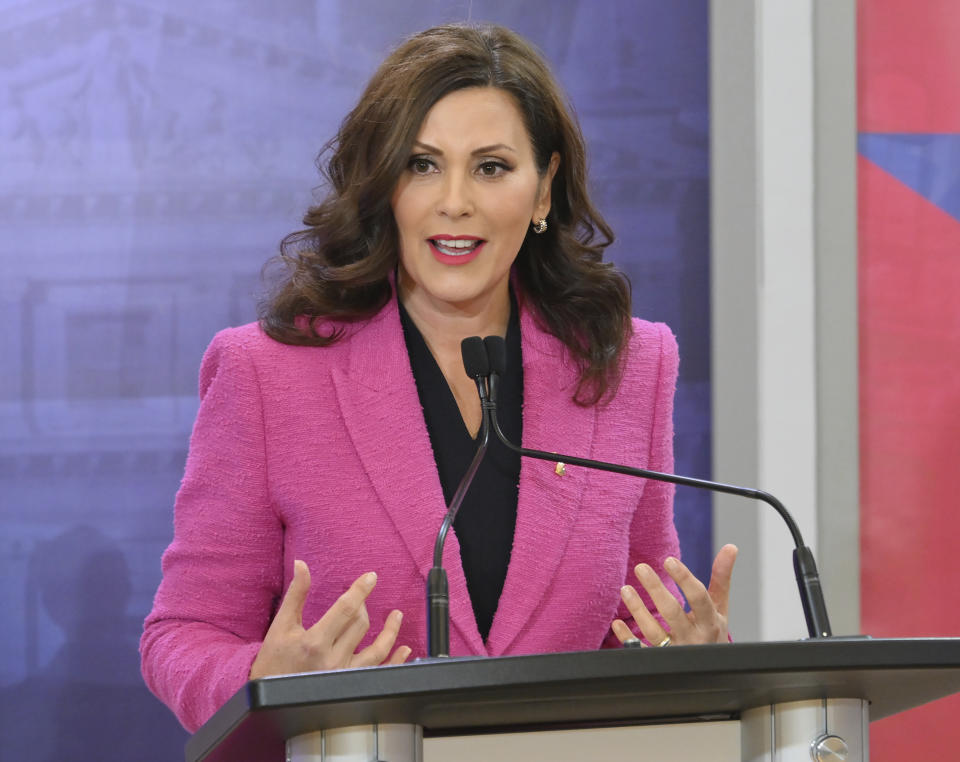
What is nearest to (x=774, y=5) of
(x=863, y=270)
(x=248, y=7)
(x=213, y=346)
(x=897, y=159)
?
(x=897, y=159)

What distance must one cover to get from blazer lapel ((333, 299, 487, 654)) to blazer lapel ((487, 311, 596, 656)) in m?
0.08

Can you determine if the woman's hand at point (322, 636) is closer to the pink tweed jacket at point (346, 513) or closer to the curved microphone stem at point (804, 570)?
the curved microphone stem at point (804, 570)

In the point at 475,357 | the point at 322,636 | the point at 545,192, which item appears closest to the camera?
the point at 322,636

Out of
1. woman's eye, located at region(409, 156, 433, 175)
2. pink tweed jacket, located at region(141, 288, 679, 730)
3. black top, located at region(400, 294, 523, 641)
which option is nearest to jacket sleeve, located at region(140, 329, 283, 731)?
pink tweed jacket, located at region(141, 288, 679, 730)

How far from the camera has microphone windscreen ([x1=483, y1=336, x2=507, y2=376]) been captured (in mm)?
1454

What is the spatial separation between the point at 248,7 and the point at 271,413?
136 cm

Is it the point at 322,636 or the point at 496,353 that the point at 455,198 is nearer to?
the point at 496,353

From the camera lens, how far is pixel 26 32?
283cm

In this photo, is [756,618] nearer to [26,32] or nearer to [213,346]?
[213,346]

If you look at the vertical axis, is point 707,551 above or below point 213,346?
below

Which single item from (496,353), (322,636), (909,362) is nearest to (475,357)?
(496,353)

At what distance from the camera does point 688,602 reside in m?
1.47

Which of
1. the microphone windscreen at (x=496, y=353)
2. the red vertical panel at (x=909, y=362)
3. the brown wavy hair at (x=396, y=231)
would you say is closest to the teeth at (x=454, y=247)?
the brown wavy hair at (x=396, y=231)

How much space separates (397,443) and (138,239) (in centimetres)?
120
